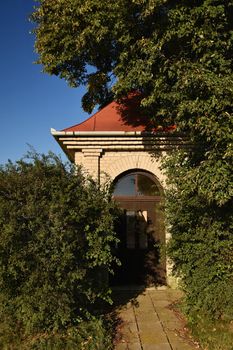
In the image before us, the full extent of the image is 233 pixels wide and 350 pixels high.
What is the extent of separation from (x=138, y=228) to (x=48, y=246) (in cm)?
387

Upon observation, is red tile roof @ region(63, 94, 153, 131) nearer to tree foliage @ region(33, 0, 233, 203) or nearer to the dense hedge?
tree foliage @ region(33, 0, 233, 203)

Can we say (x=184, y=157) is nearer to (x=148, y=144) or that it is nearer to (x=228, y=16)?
(x=148, y=144)

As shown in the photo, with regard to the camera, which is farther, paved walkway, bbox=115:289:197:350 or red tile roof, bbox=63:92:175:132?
red tile roof, bbox=63:92:175:132

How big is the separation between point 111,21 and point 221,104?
2.53m

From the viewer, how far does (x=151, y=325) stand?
7.02m

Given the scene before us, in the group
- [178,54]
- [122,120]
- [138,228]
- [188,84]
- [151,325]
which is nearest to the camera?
[188,84]

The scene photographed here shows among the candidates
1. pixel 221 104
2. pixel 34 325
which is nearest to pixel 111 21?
pixel 221 104

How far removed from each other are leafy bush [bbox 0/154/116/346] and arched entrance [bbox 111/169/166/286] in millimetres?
2816

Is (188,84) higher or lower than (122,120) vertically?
lower

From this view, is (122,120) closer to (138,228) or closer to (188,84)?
(138,228)

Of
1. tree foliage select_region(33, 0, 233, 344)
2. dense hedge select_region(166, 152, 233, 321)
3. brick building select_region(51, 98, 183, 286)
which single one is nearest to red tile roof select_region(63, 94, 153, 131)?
brick building select_region(51, 98, 183, 286)

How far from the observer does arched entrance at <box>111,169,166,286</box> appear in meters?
9.68

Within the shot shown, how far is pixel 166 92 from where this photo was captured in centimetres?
745

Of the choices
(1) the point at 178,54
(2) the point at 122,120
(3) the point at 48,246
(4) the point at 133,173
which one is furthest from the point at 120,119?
(3) the point at 48,246
